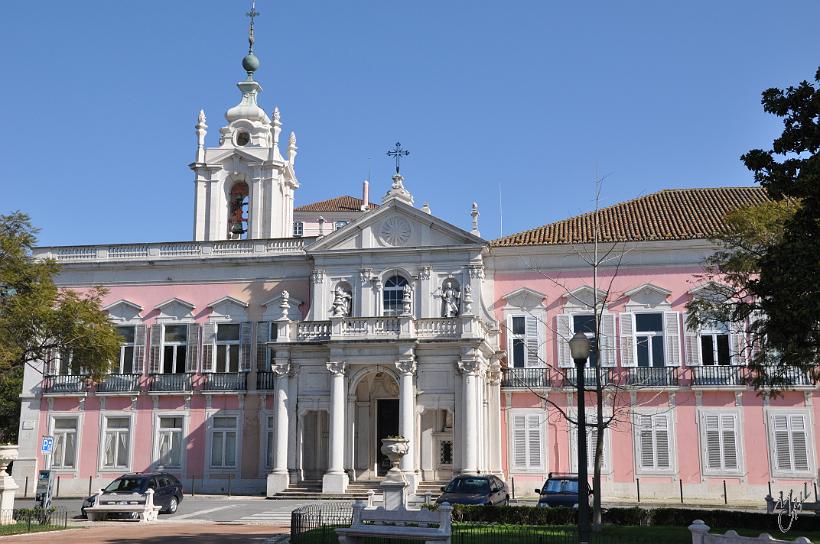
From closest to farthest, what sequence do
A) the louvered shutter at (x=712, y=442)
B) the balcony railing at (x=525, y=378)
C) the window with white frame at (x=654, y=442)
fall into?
the louvered shutter at (x=712, y=442), the window with white frame at (x=654, y=442), the balcony railing at (x=525, y=378)

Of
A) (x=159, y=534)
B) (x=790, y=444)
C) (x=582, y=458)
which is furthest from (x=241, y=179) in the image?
(x=582, y=458)

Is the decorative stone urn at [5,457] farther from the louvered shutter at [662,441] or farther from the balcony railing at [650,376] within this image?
the louvered shutter at [662,441]

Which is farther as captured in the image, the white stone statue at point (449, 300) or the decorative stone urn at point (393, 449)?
the white stone statue at point (449, 300)

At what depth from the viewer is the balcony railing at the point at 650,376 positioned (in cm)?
3381

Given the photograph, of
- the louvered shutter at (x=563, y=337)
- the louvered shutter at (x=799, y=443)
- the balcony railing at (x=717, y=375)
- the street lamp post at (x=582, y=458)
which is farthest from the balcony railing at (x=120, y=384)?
the louvered shutter at (x=799, y=443)

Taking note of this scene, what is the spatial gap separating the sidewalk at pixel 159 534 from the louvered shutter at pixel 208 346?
12401 millimetres

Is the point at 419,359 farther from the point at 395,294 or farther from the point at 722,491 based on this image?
the point at 722,491

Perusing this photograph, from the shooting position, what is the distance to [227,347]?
3716 cm

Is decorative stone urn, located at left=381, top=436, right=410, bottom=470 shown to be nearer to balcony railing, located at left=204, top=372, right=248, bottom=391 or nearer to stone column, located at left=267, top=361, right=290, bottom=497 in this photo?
stone column, located at left=267, top=361, right=290, bottom=497

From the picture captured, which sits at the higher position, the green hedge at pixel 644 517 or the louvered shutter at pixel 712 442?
the louvered shutter at pixel 712 442

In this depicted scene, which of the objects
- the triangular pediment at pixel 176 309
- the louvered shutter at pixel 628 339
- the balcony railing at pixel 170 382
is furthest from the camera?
the triangular pediment at pixel 176 309

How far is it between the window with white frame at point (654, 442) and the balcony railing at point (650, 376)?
45.5 inches

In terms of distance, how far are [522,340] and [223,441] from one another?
485 inches

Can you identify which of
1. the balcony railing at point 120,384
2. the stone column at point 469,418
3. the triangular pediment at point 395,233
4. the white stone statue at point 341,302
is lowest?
the stone column at point 469,418
